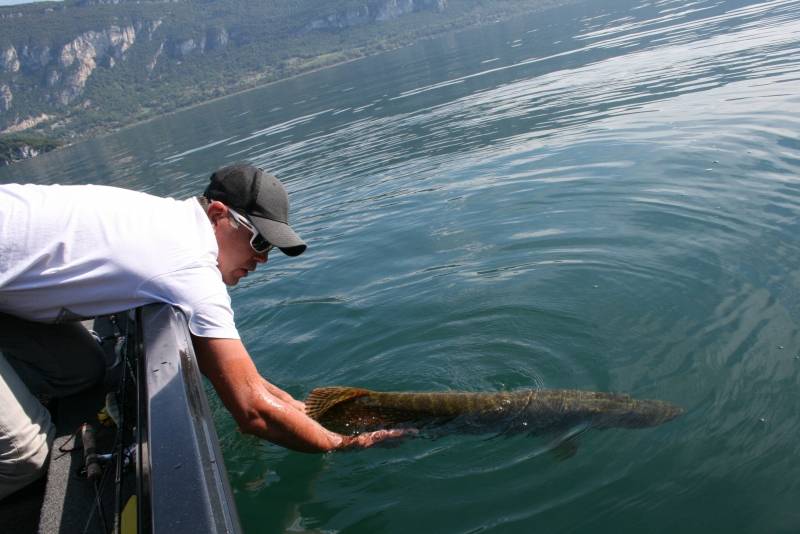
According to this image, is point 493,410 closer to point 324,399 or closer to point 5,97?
point 324,399

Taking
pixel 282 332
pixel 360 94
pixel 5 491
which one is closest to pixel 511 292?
pixel 282 332

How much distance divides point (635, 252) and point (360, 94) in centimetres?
3563

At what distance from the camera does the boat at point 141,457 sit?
1875 mm

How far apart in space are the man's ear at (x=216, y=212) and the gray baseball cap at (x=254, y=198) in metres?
0.06

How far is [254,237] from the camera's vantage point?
3.68 meters

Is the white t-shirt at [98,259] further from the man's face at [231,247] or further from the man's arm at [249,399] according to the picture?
the man's face at [231,247]

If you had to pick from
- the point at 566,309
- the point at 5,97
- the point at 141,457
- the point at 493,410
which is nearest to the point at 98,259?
the point at 141,457

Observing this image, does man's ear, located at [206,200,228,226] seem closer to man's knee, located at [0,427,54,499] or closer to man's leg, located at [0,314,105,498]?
man's leg, located at [0,314,105,498]

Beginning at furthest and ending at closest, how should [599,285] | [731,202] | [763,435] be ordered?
[731,202] < [599,285] < [763,435]

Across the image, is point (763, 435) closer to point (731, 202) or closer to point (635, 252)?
point (635, 252)

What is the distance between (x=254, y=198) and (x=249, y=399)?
3.84 feet

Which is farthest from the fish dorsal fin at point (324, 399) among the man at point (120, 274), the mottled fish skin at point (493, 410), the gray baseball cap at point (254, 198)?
the gray baseball cap at point (254, 198)

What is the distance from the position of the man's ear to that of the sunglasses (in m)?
0.04

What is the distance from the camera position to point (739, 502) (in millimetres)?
3979
